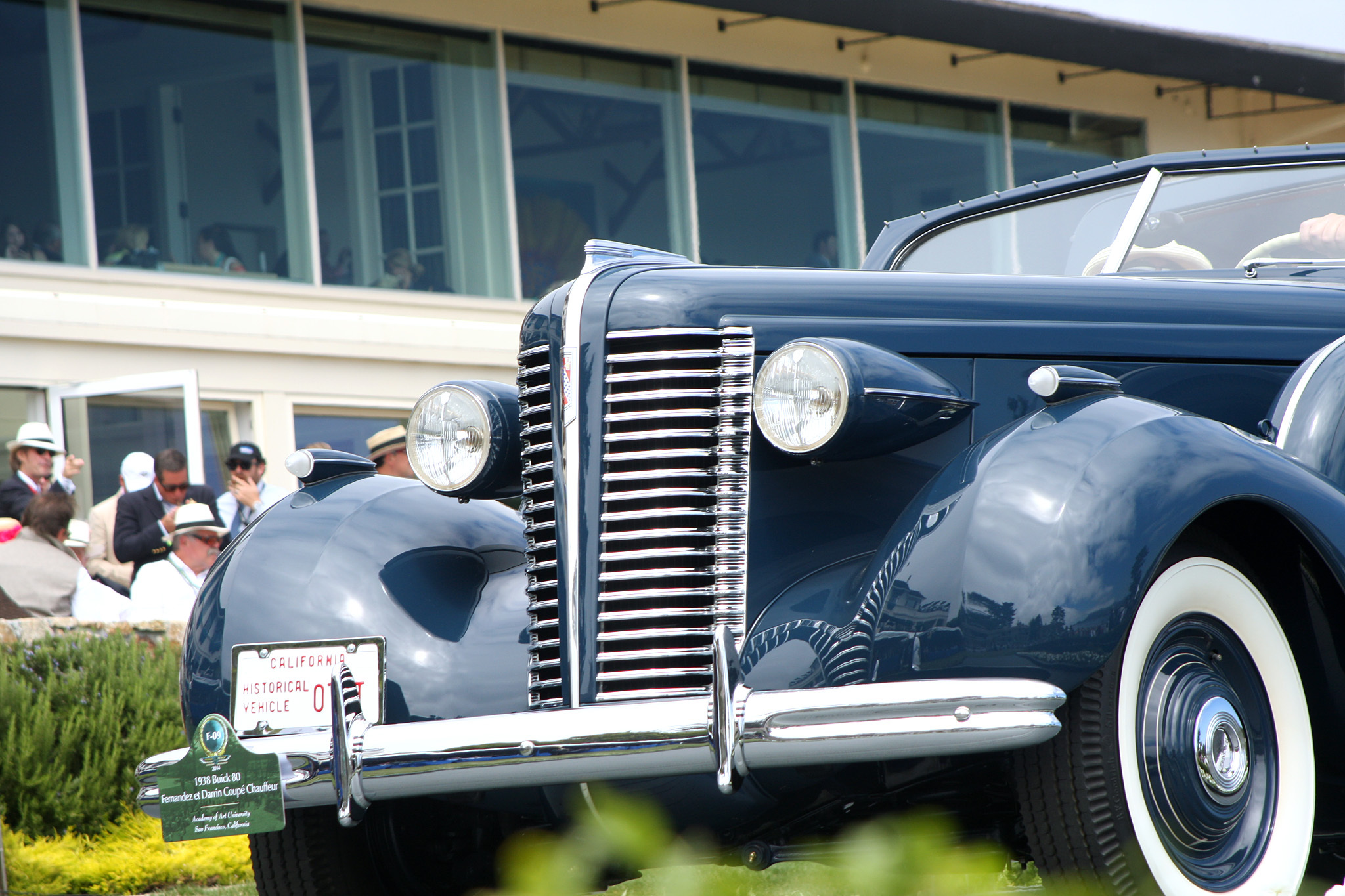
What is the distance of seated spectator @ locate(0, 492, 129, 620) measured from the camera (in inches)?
288

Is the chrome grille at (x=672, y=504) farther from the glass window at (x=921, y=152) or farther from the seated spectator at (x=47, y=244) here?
the glass window at (x=921, y=152)

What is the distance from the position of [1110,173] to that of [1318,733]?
2207mm

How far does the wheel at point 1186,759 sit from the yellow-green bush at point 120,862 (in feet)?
11.4

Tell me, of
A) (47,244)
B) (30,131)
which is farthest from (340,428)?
(30,131)

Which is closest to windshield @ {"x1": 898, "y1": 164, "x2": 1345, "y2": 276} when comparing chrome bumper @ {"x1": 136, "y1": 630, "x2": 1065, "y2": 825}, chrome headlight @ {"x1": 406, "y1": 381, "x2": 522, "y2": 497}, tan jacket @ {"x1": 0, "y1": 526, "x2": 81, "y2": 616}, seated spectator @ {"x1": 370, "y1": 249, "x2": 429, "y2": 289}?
chrome headlight @ {"x1": 406, "y1": 381, "x2": 522, "y2": 497}

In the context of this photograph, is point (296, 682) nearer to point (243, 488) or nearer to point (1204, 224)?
point (1204, 224)

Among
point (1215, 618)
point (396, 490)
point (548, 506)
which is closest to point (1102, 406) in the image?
point (1215, 618)

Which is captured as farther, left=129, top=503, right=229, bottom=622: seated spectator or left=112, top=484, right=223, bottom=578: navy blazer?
left=112, top=484, right=223, bottom=578: navy blazer

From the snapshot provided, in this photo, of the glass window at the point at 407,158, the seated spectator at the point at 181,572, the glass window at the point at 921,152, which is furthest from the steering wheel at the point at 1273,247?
the glass window at the point at 921,152

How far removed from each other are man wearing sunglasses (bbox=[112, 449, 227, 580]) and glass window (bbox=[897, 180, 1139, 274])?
4139 millimetres

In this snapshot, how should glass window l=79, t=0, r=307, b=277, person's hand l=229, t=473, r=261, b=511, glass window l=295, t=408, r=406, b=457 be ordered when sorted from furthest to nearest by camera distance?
glass window l=295, t=408, r=406, b=457 < glass window l=79, t=0, r=307, b=277 < person's hand l=229, t=473, r=261, b=511

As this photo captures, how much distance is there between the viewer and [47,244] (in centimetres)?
1166

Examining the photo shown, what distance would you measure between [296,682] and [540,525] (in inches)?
24.1

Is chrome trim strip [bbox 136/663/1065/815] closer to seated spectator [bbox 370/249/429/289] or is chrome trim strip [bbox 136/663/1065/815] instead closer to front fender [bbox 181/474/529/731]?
front fender [bbox 181/474/529/731]
